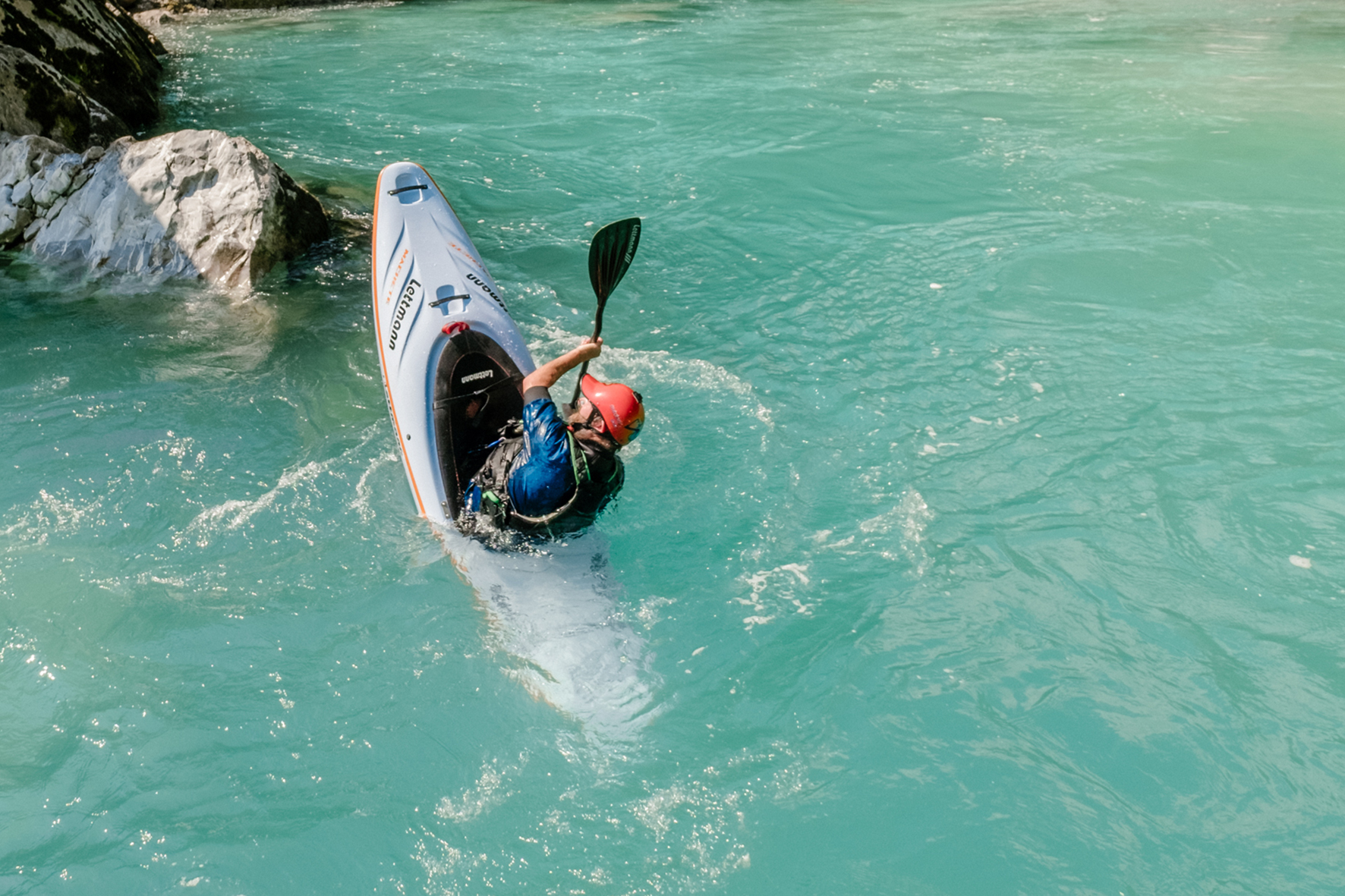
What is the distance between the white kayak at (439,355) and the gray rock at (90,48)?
406 cm

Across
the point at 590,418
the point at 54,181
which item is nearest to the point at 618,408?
the point at 590,418

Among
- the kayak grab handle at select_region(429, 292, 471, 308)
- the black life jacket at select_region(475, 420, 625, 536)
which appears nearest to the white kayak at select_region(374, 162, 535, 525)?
the kayak grab handle at select_region(429, 292, 471, 308)

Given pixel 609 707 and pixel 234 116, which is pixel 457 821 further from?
pixel 234 116

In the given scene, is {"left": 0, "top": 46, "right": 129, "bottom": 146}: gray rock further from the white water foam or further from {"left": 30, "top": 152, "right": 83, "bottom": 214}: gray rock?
the white water foam

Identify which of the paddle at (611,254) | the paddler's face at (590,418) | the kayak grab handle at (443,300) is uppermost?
the paddle at (611,254)

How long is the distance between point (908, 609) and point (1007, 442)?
134cm

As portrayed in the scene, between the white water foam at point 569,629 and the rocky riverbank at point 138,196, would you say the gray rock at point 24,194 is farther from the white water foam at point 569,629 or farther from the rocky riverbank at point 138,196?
the white water foam at point 569,629

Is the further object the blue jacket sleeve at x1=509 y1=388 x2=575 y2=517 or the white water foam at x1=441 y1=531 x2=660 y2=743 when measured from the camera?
the blue jacket sleeve at x1=509 y1=388 x2=575 y2=517

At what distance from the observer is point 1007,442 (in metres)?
4.49

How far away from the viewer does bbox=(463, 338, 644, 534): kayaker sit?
3457 millimetres

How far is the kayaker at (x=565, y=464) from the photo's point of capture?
3457 millimetres

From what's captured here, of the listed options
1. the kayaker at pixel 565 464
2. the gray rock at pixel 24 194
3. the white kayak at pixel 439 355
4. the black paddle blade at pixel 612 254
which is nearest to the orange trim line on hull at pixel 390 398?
the white kayak at pixel 439 355

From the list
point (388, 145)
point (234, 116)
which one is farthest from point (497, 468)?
point (234, 116)

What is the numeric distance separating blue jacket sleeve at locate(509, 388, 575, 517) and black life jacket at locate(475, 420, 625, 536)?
3cm
